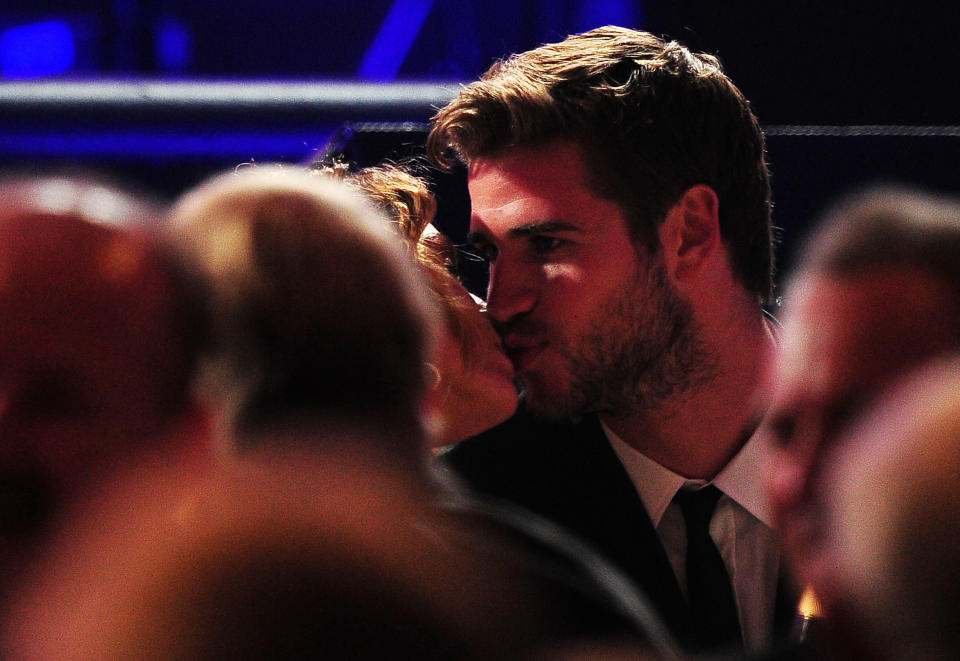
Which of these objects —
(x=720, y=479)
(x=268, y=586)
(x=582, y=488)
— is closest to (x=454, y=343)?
(x=582, y=488)

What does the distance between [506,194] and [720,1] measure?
1.25 metres

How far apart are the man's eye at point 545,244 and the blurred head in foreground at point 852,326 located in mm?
1026

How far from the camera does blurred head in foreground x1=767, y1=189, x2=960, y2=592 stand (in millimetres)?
664

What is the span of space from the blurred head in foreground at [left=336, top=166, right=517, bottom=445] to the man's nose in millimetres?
27

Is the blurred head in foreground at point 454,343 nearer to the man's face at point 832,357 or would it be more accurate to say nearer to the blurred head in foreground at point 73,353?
the man's face at point 832,357

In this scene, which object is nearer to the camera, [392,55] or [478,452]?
[478,452]

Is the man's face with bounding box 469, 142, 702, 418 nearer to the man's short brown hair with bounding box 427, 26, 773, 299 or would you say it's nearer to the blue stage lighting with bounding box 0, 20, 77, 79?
the man's short brown hair with bounding box 427, 26, 773, 299

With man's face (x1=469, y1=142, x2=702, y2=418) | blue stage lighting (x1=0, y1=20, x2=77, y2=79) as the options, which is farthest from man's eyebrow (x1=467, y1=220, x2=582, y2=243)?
blue stage lighting (x1=0, y1=20, x2=77, y2=79)

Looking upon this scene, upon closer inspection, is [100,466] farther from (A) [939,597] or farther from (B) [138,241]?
(A) [939,597]

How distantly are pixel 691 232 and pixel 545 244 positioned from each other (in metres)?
0.26

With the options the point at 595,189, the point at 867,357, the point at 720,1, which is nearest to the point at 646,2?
the point at 720,1

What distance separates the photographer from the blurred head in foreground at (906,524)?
43 centimetres

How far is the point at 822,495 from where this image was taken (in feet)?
1.80

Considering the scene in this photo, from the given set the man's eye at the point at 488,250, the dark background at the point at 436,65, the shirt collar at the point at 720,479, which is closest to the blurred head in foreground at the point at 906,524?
the shirt collar at the point at 720,479
